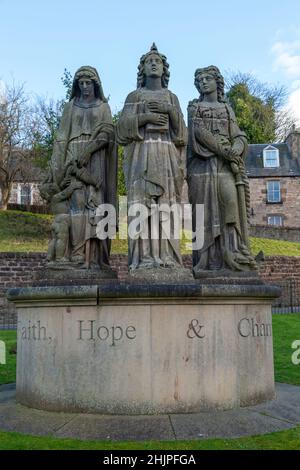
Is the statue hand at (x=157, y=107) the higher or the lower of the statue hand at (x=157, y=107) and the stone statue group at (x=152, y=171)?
the higher

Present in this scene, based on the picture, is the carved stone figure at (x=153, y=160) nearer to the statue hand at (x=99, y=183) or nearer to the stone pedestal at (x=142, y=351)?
the statue hand at (x=99, y=183)

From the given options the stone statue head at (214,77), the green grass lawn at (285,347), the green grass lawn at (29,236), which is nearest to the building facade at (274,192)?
the green grass lawn at (29,236)

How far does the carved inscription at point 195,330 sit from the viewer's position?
6.15 m

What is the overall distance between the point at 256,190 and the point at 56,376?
41.3 meters

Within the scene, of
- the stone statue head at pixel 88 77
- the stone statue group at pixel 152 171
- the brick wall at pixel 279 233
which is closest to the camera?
the stone statue group at pixel 152 171

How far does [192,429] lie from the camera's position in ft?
17.6

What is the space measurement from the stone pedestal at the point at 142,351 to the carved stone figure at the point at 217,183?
39.2 inches

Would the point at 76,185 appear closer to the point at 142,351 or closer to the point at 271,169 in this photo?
the point at 142,351

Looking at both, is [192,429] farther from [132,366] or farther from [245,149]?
[245,149]

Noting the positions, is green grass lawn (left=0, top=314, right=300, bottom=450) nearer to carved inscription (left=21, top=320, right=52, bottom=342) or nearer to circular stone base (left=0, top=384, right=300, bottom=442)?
circular stone base (left=0, top=384, right=300, bottom=442)

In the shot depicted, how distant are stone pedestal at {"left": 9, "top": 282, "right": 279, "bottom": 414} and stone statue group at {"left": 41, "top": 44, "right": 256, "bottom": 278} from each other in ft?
2.21

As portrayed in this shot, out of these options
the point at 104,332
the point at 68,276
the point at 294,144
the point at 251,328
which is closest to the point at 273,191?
the point at 294,144

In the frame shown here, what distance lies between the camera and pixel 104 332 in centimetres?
614
